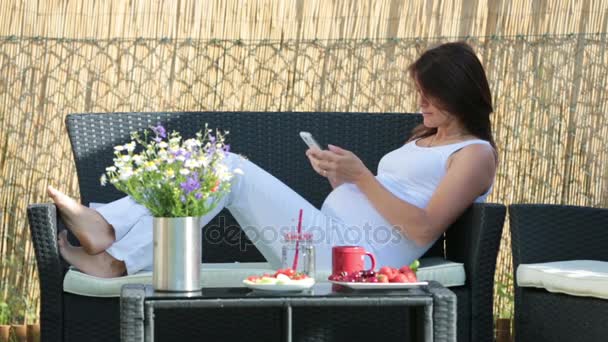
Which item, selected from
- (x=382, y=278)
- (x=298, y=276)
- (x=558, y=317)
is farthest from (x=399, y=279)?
(x=558, y=317)

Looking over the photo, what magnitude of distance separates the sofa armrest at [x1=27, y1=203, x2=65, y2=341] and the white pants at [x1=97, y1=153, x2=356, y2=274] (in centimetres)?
18

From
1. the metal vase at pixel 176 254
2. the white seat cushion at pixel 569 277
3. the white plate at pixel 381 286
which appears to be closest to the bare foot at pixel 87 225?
the metal vase at pixel 176 254

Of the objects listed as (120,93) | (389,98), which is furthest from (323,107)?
(120,93)

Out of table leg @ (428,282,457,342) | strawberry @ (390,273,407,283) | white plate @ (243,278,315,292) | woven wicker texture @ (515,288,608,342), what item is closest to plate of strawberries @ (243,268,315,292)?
white plate @ (243,278,315,292)

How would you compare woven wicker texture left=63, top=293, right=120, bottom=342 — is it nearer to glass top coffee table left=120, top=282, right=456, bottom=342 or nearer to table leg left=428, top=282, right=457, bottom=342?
glass top coffee table left=120, top=282, right=456, bottom=342

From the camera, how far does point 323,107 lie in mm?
A: 5164

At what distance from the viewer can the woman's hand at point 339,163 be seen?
365 cm

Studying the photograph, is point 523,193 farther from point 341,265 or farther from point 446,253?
point 341,265

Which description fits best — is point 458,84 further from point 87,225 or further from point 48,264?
point 48,264

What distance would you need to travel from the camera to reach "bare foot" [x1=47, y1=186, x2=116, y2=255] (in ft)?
11.3

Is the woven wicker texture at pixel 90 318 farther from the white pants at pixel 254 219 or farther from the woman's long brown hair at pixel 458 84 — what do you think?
the woman's long brown hair at pixel 458 84

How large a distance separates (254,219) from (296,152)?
65cm

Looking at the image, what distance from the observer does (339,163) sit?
3.65 m

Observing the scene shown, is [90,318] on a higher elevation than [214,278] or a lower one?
lower
